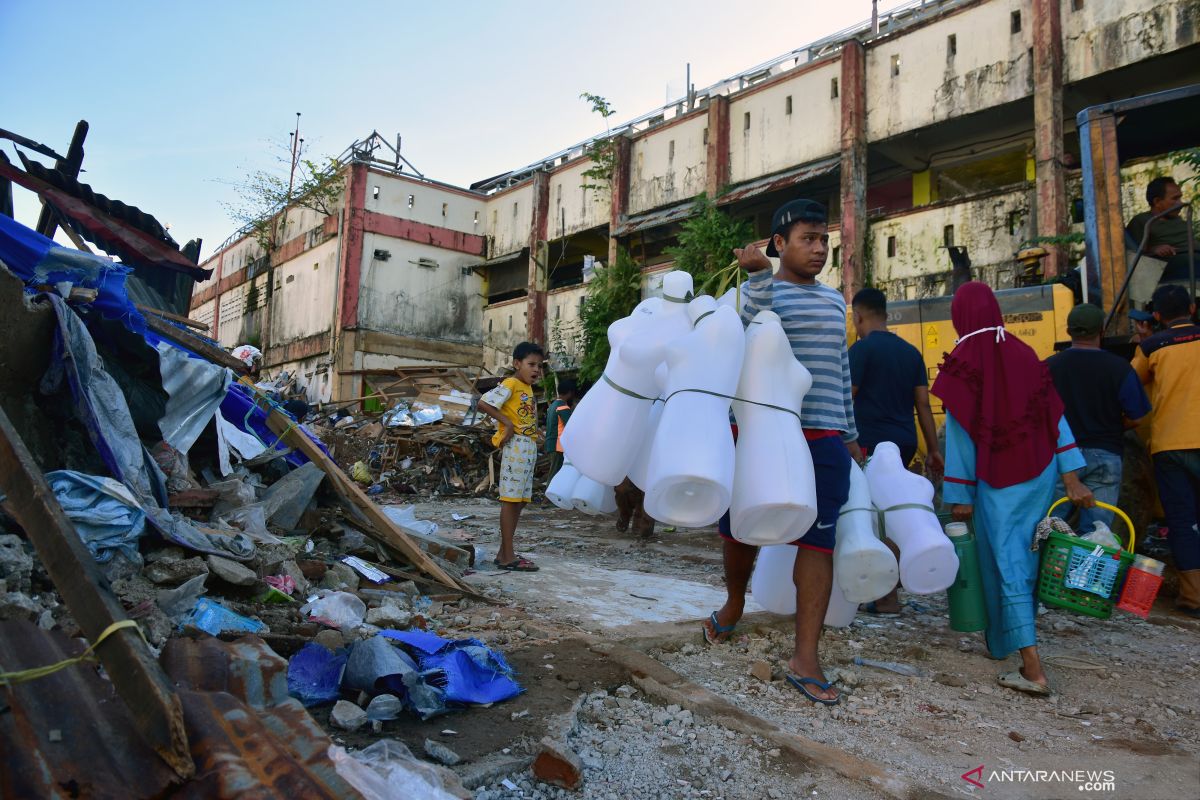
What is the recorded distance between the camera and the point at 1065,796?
1.83m

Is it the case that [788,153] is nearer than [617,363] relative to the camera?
No

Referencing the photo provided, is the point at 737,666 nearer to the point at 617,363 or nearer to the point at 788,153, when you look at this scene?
the point at 617,363

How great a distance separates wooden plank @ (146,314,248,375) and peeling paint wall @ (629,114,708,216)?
13.4 m

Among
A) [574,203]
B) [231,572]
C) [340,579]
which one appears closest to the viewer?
[231,572]

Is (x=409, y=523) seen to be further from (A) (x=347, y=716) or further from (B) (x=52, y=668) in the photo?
(B) (x=52, y=668)

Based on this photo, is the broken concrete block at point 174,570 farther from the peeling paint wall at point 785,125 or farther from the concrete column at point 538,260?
the concrete column at point 538,260

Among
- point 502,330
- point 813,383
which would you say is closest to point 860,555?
point 813,383

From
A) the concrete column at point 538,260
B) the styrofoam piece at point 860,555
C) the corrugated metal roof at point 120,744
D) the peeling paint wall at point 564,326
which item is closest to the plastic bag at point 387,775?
the corrugated metal roof at point 120,744

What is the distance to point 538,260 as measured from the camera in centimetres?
2064

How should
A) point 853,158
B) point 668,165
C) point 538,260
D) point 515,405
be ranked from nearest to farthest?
point 515,405 → point 853,158 → point 668,165 → point 538,260

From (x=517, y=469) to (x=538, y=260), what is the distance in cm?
1635

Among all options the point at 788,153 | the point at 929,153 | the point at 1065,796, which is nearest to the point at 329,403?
the point at 788,153

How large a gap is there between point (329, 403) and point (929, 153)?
1579 cm

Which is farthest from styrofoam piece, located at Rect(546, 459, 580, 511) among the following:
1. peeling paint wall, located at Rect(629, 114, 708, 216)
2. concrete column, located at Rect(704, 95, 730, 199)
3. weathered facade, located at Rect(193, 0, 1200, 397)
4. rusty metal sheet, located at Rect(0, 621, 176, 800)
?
peeling paint wall, located at Rect(629, 114, 708, 216)
